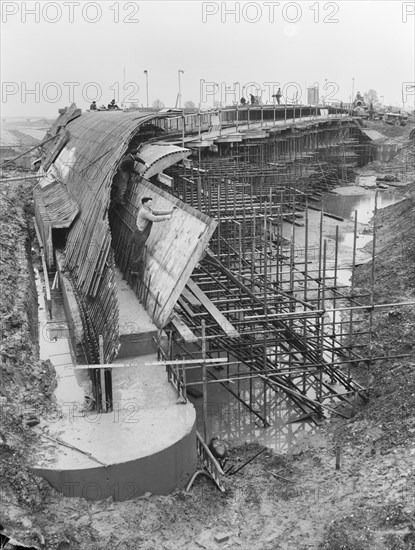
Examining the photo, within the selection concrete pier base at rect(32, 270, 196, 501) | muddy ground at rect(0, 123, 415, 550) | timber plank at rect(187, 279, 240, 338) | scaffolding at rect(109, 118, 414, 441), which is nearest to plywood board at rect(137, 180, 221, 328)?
scaffolding at rect(109, 118, 414, 441)

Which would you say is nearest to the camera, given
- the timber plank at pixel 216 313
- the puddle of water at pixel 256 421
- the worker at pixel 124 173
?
the timber plank at pixel 216 313

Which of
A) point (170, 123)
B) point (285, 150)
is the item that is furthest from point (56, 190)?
point (285, 150)

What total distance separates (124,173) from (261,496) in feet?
46.9

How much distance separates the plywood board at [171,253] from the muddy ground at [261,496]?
2924 mm

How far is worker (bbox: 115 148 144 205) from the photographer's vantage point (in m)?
21.6

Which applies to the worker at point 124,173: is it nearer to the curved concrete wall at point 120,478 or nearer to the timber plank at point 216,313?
the timber plank at point 216,313

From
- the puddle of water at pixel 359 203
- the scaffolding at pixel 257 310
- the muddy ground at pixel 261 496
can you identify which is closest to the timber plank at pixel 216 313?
the scaffolding at pixel 257 310

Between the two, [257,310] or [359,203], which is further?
[359,203]

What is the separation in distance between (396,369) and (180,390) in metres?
5.48

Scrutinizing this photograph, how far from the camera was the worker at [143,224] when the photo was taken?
15.6 meters

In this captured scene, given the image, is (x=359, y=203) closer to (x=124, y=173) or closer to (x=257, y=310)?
(x=124, y=173)

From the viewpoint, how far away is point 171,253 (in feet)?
47.3

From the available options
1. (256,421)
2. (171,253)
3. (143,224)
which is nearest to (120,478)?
(256,421)

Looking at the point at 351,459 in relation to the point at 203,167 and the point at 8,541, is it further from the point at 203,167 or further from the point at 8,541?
the point at 203,167
